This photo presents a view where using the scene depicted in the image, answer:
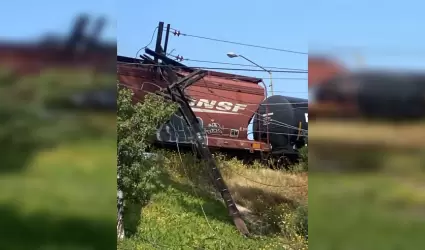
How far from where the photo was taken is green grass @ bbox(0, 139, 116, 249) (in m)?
1.81

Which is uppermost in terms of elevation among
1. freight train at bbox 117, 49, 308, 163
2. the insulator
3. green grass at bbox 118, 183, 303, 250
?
the insulator

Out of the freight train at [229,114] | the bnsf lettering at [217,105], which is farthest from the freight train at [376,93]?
the bnsf lettering at [217,105]

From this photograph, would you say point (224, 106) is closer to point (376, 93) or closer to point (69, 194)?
point (376, 93)

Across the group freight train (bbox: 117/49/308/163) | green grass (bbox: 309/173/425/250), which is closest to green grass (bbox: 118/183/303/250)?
freight train (bbox: 117/49/308/163)

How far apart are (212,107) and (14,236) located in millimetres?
1451

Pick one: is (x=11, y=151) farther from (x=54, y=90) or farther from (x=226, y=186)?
(x=226, y=186)

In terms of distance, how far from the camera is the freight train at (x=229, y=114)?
2858 mm

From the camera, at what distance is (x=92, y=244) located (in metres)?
1.83

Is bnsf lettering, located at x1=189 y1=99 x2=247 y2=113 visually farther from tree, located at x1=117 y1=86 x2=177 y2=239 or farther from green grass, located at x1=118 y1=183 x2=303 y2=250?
green grass, located at x1=118 y1=183 x2=303 y2=250

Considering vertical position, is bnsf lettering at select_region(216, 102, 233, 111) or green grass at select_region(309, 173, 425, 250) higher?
bnsf lettering at select_region(216, 102, 233, 111)

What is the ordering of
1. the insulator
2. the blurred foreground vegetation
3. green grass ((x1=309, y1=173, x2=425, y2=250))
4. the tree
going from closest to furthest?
the blurred foreground vegetation → green grass ((x1=309, y1=173, x2=425, y2=250)) → the insulator → the tree

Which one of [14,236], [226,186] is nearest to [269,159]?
[226,186]

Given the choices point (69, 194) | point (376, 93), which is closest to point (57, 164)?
point (69, 194)

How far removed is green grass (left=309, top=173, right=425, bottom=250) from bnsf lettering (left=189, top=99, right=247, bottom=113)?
42.2 inches
